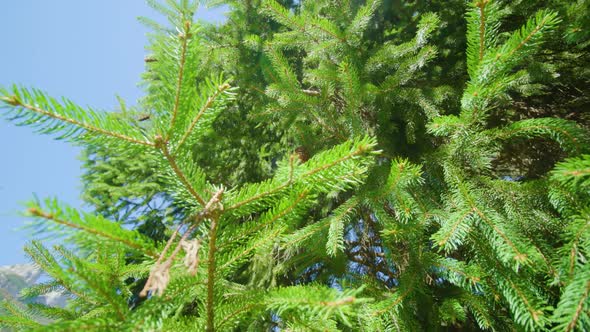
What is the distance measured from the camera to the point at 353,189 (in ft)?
7.20

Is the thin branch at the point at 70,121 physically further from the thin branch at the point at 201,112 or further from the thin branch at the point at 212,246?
the thin branch at the point at 212,246

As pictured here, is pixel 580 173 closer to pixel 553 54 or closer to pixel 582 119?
pixel 553 54

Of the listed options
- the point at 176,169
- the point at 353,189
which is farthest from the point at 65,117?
the point at 353,189

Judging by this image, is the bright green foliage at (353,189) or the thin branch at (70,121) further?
the bright green foliage at (353,189)

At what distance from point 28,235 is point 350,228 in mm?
2634

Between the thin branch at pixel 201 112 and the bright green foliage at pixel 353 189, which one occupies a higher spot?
the thin branch at pixel 201 112

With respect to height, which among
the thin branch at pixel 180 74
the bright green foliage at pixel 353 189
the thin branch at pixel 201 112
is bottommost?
the bright green foliage at pixel 353 189

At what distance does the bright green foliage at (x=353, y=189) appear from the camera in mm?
889

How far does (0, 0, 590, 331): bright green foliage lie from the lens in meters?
0.89

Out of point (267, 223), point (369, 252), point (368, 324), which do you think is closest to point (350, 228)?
point (369, 252)

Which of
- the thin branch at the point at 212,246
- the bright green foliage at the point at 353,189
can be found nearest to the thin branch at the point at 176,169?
the bright green foliage at the point at 353,189

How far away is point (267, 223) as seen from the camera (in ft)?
3.43

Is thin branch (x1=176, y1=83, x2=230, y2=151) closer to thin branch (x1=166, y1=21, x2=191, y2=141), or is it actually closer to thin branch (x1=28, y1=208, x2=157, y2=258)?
thin branch (x1=166, y1=21, x2=191, y2=141)

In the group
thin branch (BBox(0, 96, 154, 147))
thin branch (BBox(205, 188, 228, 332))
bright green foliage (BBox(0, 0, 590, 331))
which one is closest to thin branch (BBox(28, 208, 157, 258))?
bright green foliage (BBox(0, 0, 590, 331))
